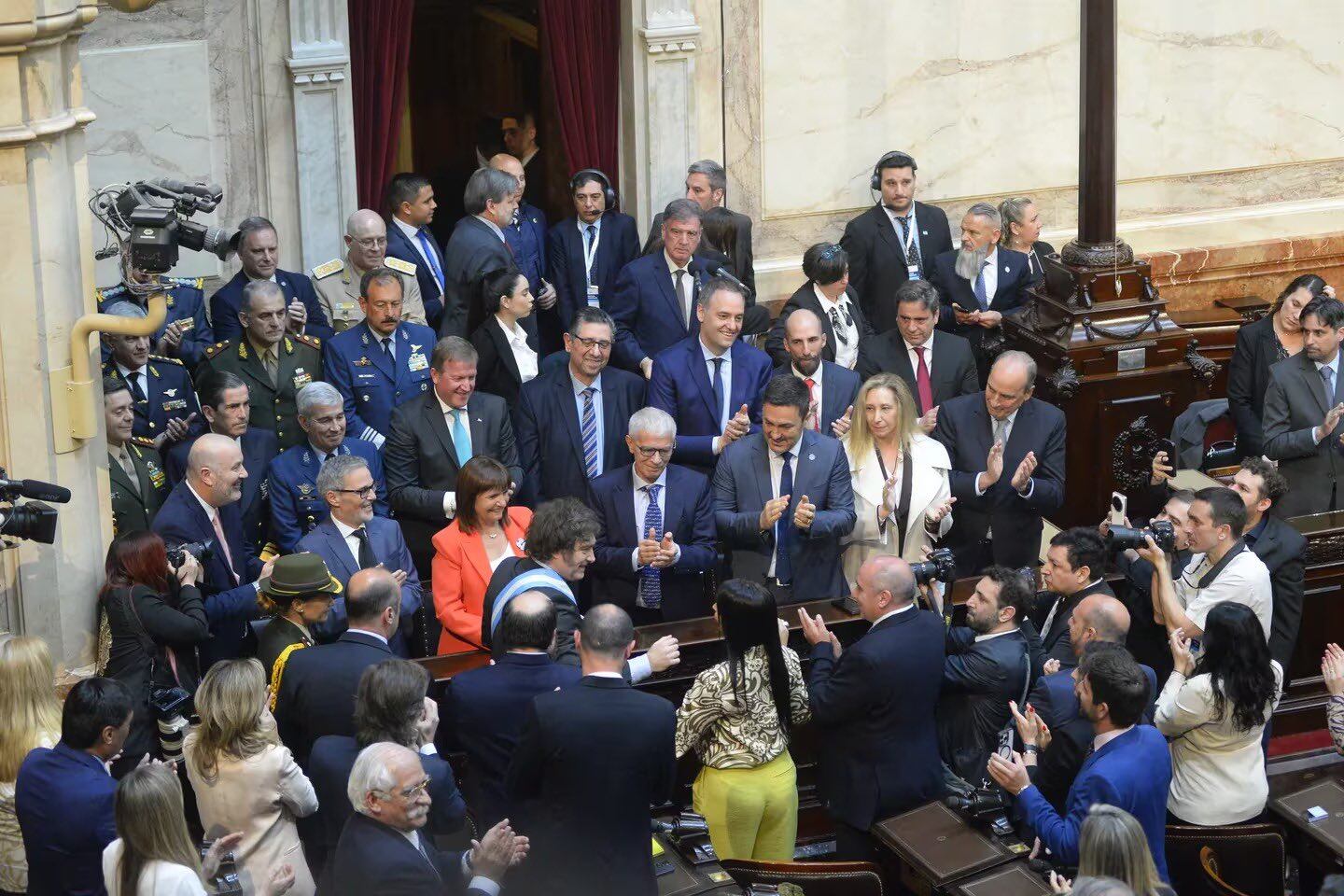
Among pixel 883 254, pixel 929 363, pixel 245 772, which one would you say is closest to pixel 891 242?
pixel 883 254

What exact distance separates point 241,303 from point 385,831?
3.72m

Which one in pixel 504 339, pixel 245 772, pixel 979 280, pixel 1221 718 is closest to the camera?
pixel 245 772

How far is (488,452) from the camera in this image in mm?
7766

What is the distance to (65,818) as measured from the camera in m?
5.37

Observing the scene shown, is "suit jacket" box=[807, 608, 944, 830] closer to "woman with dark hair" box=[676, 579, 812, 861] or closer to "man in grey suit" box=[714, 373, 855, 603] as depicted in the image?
"woman with dark hair" box=[676, 579, 812, 861]

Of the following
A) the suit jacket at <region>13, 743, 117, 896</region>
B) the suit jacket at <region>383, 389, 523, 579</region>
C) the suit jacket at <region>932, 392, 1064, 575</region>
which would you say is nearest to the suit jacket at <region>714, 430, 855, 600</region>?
the suit jacket at <region>932, 392, 1064, 575</region>

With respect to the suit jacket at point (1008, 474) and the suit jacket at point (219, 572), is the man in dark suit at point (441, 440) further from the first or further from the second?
the suit jacket at point (1008, 474)

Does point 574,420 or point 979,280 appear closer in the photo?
point 574,420

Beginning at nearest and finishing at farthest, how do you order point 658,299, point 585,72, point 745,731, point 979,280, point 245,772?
point 245,772 → point 745,731 → point 658,299 → point 979,280 → point 585,72

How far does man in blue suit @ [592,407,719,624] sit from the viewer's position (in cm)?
741

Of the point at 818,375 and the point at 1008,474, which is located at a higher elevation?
the point at 818,375

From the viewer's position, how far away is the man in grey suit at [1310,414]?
830 centimetres

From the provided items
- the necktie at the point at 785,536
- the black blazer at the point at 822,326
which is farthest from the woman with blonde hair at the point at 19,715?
the black blazer at the point at 822,326

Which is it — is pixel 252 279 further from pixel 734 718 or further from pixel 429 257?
pixel 734 718
